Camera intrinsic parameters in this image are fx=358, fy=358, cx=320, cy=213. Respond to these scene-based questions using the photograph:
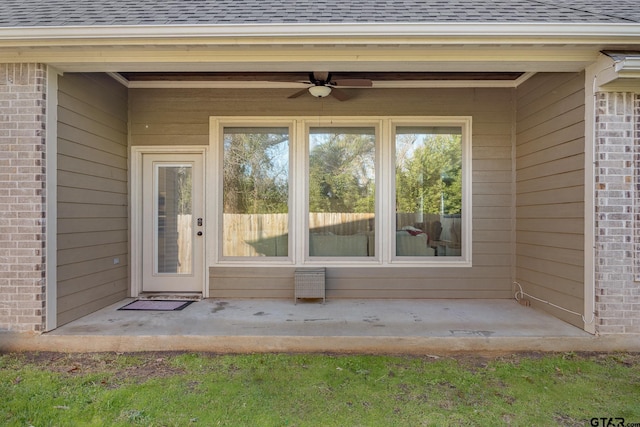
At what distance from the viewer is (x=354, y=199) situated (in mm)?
4840

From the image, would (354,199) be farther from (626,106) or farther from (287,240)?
(626,106)

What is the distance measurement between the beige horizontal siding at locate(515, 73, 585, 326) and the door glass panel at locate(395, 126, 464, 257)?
0.76 metres

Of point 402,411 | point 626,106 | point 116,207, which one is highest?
point 626,106

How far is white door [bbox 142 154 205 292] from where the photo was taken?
191 inches

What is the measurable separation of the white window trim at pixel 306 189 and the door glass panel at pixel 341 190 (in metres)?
0.09

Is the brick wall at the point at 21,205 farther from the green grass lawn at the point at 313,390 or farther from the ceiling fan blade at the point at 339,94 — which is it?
the ceiling fan blade at the point at 339,94

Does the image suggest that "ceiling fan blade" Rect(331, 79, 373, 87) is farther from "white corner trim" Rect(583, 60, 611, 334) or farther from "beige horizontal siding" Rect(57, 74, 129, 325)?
"beige horizontal siding" Rect(57, 74, 129, 325)

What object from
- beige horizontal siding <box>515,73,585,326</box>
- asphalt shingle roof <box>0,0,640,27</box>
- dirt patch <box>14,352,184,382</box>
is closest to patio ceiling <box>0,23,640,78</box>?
asphalt shingle roof <box>0,0,640,27</box>

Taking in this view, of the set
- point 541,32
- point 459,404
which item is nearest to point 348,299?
point 459,404

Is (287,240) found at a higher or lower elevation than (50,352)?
higher

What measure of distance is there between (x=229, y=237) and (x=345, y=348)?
230 cm

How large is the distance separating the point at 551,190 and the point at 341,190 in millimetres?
2435

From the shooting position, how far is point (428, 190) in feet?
15.8

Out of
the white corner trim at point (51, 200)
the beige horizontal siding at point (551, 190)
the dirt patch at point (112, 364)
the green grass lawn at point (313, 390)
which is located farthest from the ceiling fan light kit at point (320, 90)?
the dirt patch at point (112, 364)
